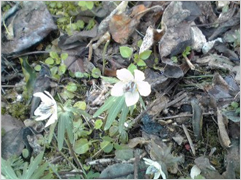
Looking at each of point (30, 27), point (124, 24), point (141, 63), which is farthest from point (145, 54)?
point (30, 27)

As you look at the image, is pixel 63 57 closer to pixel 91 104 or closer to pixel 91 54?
pixel 91 54

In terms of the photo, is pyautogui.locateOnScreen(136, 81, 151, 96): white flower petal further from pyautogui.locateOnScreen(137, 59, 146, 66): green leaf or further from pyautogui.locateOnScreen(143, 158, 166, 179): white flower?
pyautogui.locateOnScreen(137, 59, 146, 66): green leaf

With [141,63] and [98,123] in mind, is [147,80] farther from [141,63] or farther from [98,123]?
[98,123]

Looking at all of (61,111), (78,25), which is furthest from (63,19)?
(61,111)

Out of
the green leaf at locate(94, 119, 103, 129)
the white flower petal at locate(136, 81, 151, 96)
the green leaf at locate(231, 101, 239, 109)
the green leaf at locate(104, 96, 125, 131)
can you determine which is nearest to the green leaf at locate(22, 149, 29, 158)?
the green leaf at locate(94, 119, 103, 129)

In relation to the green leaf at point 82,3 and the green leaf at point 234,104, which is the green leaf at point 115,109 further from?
the green leaf at point 82,3

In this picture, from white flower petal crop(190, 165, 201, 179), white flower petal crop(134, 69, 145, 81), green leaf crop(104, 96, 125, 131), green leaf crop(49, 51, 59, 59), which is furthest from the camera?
green leaf crop(49, 51, 59, 59)

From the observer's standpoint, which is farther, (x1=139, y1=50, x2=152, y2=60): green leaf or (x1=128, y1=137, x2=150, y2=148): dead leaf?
(x1=139, y1=50, x2=152, y2=60): green leaf
